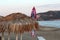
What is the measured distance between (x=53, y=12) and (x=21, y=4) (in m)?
0.71

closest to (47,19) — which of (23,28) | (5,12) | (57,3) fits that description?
(57,3)

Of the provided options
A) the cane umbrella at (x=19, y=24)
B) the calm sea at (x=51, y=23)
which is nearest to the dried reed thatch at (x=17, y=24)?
the cane umbrella at (x=19, y=24)

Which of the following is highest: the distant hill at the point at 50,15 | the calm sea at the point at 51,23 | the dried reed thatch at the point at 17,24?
the dried reed thatch at the point at 17,24

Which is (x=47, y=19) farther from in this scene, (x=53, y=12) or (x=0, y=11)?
(x=0, y=11)

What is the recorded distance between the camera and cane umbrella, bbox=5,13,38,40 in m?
2.65

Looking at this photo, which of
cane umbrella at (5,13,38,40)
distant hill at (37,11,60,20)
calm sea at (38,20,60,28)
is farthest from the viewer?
distant hill at (37,11,60,20)

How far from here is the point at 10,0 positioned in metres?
4.12

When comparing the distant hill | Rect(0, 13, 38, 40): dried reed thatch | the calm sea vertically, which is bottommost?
the calm sea

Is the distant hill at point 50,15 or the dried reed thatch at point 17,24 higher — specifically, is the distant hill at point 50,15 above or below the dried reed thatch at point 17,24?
below

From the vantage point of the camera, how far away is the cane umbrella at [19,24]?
2648mm

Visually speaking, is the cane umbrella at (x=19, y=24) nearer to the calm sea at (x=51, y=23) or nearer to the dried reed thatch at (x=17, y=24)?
the dried reed thatch at (x=17, y=24)

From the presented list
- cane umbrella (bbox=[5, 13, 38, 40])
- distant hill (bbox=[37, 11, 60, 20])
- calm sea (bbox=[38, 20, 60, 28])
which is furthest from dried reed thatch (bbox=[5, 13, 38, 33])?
distant hill (bbox=[37, 11, 60, 20])

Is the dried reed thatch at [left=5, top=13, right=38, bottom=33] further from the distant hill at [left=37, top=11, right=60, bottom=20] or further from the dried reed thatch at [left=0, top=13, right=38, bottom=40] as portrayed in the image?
the distant hill at [left=37, top=11, right=60, bottom=20]

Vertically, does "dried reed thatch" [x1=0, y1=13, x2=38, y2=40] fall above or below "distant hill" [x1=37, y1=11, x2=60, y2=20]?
above
